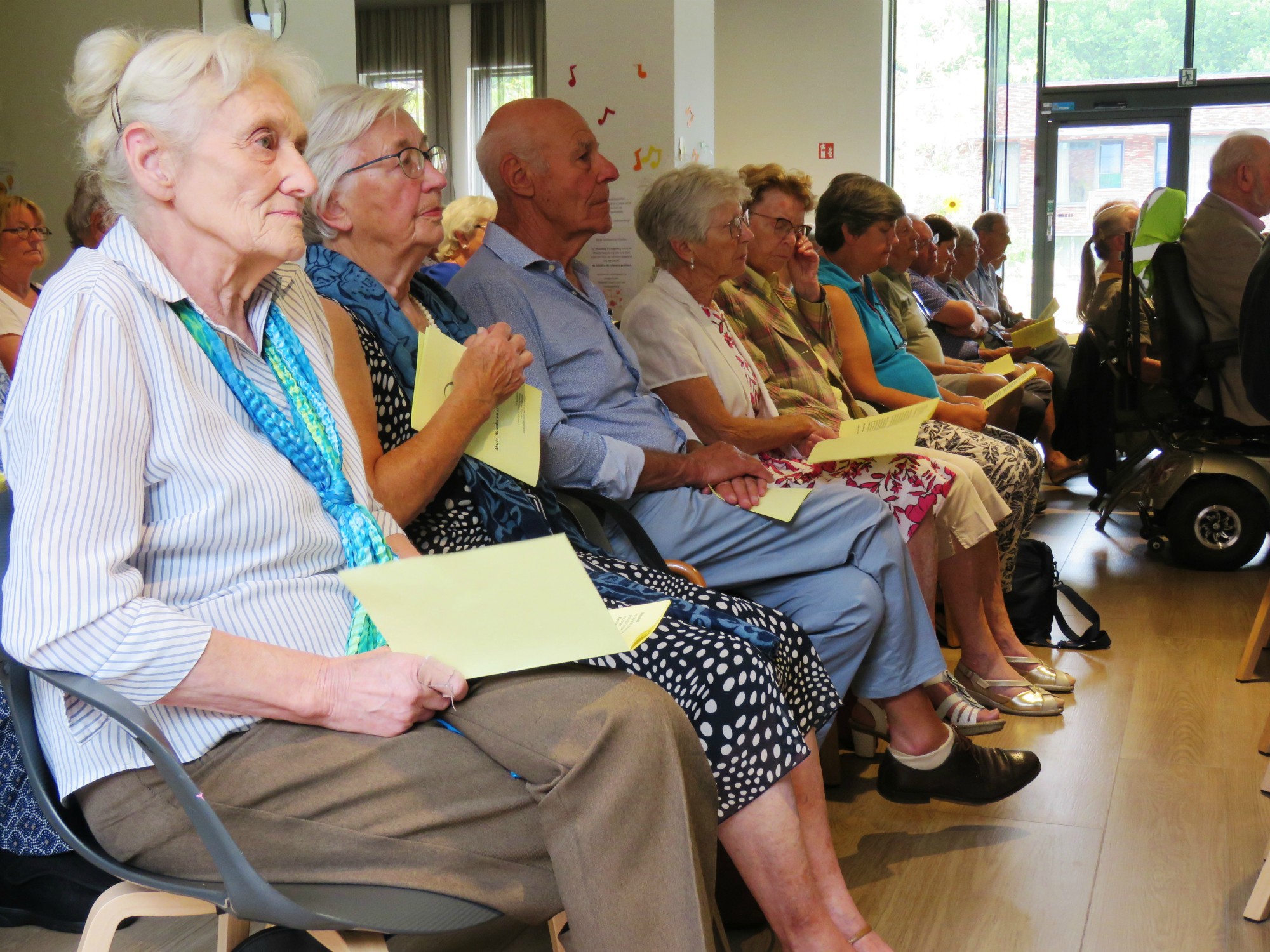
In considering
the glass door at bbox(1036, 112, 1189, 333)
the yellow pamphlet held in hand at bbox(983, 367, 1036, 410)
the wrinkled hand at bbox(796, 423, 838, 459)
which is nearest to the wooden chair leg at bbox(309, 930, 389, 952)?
the wrinkled hand at bbox(796, 423, 838, 459)

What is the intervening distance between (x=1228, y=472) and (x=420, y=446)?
317 centimetres

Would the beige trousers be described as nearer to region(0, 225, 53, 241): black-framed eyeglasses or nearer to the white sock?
the white sock

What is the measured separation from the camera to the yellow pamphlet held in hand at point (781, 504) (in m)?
2.04

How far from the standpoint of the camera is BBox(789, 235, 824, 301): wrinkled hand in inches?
126

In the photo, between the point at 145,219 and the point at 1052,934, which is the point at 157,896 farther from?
the point at 1052,934

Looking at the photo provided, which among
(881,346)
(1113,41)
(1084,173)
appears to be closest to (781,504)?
(881,346)

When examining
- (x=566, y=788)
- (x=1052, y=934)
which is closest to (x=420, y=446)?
(x=566, y=788)

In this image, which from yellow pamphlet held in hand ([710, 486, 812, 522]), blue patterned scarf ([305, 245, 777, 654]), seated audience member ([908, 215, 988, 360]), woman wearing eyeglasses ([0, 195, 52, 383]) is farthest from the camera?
seated audience member ([908, 215, 988, 360])

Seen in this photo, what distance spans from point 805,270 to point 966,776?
1642 mm

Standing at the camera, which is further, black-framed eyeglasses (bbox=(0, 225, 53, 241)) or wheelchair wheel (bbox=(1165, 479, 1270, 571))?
wheelchair wheel (bbox=(1165, 479, 1270, 571))

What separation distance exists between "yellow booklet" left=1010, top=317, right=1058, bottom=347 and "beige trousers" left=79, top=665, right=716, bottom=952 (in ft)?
10.9

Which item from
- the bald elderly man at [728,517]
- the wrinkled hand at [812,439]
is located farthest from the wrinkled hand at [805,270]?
the bald elderly man at [728,517]

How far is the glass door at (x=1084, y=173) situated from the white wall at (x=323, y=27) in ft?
24.1

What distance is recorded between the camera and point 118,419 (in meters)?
1.02
